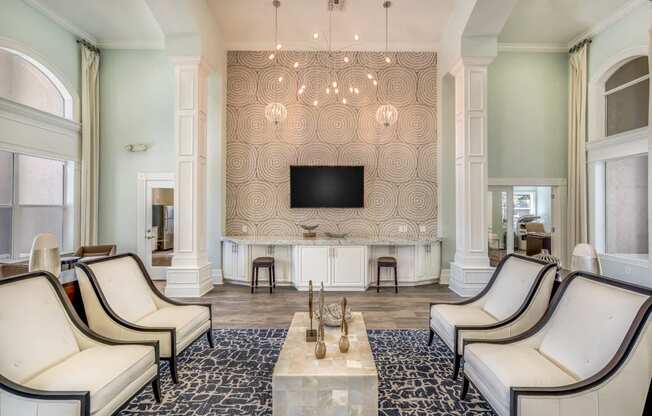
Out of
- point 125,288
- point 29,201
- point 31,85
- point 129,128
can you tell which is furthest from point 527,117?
point 29,201

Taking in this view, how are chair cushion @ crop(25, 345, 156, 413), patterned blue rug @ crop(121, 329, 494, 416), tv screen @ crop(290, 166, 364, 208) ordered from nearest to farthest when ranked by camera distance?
chair cushion @ crop(25, 345, 156, 413), patterned blue rug @ crop(121, 329, 494, 416), tv screen @ crop(290, 166, 364, 208)

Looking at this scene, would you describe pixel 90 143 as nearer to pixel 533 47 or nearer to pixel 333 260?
pixel 333 260

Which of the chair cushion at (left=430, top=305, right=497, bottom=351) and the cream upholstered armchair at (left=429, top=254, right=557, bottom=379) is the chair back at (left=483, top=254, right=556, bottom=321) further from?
the chair cushion at (left=430, top=305, right=497, bottom=351)

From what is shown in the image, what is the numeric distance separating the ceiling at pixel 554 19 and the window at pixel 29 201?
27.5ft

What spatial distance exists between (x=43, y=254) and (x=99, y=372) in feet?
5.32

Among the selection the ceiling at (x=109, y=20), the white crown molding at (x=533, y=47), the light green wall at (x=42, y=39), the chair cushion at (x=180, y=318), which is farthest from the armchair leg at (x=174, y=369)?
the white crown molding at (x=533, y=47)

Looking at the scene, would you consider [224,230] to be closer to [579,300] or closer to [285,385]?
[285,385]

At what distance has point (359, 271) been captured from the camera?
550cm

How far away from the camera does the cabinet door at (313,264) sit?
5508 mm

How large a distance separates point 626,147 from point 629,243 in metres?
1.80

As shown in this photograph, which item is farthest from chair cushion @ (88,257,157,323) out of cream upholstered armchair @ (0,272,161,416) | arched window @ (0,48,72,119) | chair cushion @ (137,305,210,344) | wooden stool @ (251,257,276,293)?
arched window @ (0,48,72,119)

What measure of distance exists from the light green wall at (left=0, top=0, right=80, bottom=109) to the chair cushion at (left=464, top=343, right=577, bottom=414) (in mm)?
7192

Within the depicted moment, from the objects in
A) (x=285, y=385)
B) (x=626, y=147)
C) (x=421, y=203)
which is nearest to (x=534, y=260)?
(x=285, y=385)

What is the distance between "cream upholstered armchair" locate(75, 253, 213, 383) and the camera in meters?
2.47
